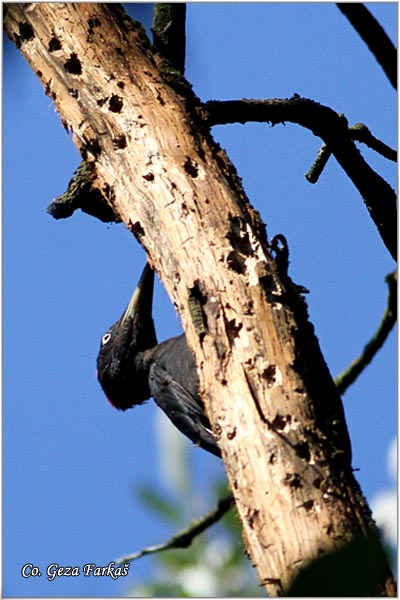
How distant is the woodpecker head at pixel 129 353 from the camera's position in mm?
5379

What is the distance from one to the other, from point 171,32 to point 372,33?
1501 millimetres

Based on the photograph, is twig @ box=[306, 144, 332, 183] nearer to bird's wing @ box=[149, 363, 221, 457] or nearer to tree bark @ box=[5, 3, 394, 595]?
tree bark @ box=[5, 3, 394, 595]

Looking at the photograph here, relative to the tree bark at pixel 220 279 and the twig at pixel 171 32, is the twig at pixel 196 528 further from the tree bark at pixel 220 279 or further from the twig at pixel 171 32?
the twig at pixel 171 32


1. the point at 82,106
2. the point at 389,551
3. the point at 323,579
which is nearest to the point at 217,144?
the point at 82,106

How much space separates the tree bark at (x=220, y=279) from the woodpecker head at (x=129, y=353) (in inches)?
83.8

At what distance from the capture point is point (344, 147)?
12.9 ft

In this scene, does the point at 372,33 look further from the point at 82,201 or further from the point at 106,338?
the point at 106,338

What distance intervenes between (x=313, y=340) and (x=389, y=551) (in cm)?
81

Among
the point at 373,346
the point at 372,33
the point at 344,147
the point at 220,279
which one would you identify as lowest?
the point at 373,346

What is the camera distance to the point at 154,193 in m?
3.04

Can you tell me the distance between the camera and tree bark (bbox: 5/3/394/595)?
96.0 inches

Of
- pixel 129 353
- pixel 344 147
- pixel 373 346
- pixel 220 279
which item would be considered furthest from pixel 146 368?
pixel 220 279

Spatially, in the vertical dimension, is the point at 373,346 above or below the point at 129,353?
below

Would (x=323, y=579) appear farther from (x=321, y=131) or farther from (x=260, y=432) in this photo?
(x=321, y=131)
